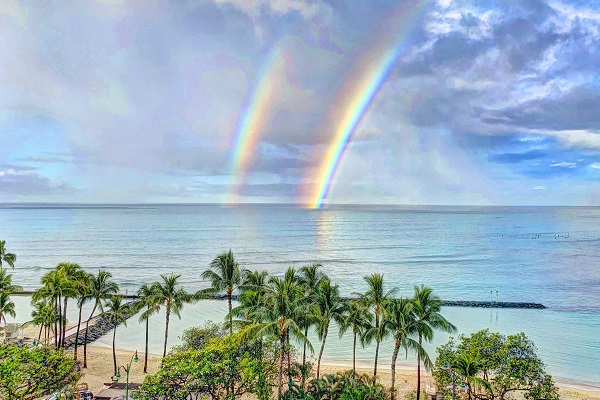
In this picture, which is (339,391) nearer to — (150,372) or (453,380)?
(453,380)

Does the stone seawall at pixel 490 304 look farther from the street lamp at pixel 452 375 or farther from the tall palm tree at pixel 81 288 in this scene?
the tall palm tree at pixel 81 288

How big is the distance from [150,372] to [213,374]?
15952mm

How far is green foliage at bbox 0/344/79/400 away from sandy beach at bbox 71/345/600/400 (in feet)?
25.5

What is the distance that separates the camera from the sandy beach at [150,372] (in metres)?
30.0

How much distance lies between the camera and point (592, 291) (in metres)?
64.5

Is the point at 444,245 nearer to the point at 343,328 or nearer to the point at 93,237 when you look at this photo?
the point at 343,328

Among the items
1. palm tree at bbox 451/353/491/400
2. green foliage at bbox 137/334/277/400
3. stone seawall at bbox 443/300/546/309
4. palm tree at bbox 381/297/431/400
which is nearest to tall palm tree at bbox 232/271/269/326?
green foliage at bbox 137/334/277/400

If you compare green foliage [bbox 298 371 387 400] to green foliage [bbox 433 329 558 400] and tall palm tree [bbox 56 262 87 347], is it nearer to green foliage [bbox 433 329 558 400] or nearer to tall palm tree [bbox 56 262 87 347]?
green foliage [bbox 433 329 558 400]

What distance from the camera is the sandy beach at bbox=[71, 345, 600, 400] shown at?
30016mm

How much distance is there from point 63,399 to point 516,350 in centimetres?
2632

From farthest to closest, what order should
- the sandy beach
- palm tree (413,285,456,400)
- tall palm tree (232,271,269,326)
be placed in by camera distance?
the sandy beach → tall palm tree (232,271,269,326) → palm tree (413,285,456,400)

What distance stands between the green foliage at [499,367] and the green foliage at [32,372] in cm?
2217

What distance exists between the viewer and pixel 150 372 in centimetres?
3303

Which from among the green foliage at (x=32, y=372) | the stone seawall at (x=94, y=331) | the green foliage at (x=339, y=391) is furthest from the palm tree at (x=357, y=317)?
the stone seawall at (x=94, y=331)
